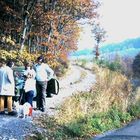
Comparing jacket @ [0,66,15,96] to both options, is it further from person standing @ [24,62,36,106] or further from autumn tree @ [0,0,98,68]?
autumn tree @ [0,0,98,68]

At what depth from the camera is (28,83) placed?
18.5 meters

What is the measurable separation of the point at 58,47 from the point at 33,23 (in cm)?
529

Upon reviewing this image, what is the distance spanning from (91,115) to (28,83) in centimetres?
319

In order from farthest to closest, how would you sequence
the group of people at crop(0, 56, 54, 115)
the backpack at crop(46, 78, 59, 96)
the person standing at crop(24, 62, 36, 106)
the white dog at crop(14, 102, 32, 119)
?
1. the backpack at crop(46, 78, 59, 96)
2. the person standing at crop(24, 62, 36, 106)
3. the group of people at crop(0, 56, 54, 115)
4. the white dog at crop(14, 102, 32, 119)

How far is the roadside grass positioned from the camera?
17.7m

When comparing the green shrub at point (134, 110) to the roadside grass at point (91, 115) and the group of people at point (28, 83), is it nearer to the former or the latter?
the roadside grass at point (91, 115)

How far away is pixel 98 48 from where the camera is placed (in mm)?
76625

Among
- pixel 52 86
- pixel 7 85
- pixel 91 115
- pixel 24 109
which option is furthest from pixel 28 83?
pixel 91 115

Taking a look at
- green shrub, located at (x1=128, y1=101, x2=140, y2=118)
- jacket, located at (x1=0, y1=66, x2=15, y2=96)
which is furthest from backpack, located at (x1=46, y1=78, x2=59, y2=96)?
green shrub, located at (x1=128, y1=101, x2=140, y2=118)

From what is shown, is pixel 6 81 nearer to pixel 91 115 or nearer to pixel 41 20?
pixel 91 115

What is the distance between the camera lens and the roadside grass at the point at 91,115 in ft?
58.1

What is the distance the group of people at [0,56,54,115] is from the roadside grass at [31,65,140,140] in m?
0.96

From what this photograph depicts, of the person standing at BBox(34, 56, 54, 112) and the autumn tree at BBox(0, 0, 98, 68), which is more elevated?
the autumn tree at BBox(0, 0, 98, 68)

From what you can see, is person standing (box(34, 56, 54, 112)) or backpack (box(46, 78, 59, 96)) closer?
person standing (box(34, 56, 54, 112))
